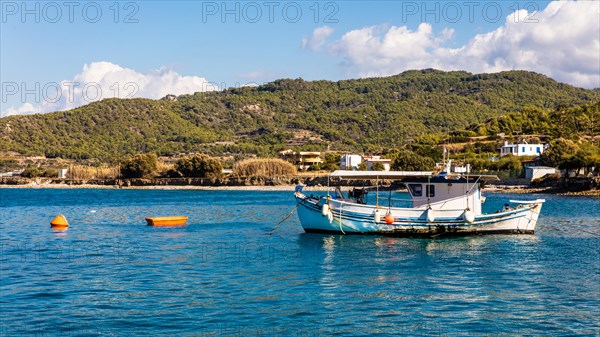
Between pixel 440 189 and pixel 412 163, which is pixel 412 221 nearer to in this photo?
pixel 440 189

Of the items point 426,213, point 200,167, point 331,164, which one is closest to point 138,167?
point 200,167

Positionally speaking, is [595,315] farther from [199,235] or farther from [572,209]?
[572,209]

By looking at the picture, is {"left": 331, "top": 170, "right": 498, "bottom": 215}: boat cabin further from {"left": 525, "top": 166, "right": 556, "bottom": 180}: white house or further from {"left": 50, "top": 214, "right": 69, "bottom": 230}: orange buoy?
{"left": 525, "top": 166, "right": 556, "bottom": 180}: white house

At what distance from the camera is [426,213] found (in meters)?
34.3

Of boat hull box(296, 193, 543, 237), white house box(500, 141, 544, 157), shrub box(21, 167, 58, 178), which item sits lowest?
boat hull box(296, 193, 543, 237)

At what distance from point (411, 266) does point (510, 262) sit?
4.23 meters

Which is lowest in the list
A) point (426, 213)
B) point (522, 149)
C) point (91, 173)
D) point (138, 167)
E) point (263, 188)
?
point (426, 213)

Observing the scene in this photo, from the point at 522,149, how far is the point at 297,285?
10439cm

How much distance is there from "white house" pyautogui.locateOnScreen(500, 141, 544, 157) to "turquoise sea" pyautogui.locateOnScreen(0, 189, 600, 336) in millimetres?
82800

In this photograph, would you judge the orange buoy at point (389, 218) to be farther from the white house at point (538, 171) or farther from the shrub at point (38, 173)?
the shrub at point (38, 173)

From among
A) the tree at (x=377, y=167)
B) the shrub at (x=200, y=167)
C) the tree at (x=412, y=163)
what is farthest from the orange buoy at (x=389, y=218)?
the shrub at (x=200, y=167)

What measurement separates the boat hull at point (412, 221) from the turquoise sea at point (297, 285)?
768 millimetres

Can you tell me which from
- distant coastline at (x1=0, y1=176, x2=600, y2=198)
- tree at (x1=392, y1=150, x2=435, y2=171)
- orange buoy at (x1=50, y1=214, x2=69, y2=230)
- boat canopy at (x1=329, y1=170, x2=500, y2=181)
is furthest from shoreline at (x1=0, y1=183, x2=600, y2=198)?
orange buoy at (x1=50, y1=214, x2=69, y2=230)

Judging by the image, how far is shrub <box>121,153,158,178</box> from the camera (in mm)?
132375
